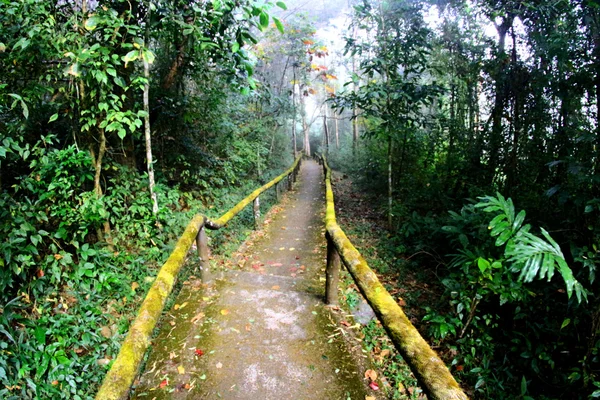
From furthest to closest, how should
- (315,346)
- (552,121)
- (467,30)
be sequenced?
1. (467,30)
2. (552,121)
3. (315,346)

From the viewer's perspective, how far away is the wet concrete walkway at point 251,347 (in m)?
2.38

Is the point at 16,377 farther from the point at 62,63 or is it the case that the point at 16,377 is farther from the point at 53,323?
the point at 62,63

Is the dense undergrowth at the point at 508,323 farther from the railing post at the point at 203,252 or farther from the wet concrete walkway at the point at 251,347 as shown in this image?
the railing post at the point at 203,252

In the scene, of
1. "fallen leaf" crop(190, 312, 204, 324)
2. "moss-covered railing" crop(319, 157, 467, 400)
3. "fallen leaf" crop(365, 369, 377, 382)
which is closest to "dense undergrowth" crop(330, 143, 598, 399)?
"fallen leaf" crop(365, 369, 377, 382)

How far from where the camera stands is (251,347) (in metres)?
2.85

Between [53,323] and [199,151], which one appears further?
[199,151]

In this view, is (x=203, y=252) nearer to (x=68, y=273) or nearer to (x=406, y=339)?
(x=68, y=273)

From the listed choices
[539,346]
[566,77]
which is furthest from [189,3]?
[539,346]

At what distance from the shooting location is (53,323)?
3721 mm

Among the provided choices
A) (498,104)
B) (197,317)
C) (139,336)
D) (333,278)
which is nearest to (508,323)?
(333,278)

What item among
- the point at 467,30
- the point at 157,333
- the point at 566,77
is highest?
the point at 467,30

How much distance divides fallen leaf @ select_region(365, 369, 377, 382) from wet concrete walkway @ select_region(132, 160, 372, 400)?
0.05 meters

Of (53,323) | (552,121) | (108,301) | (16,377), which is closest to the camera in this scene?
(16,377)

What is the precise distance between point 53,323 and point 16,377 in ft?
2.43
